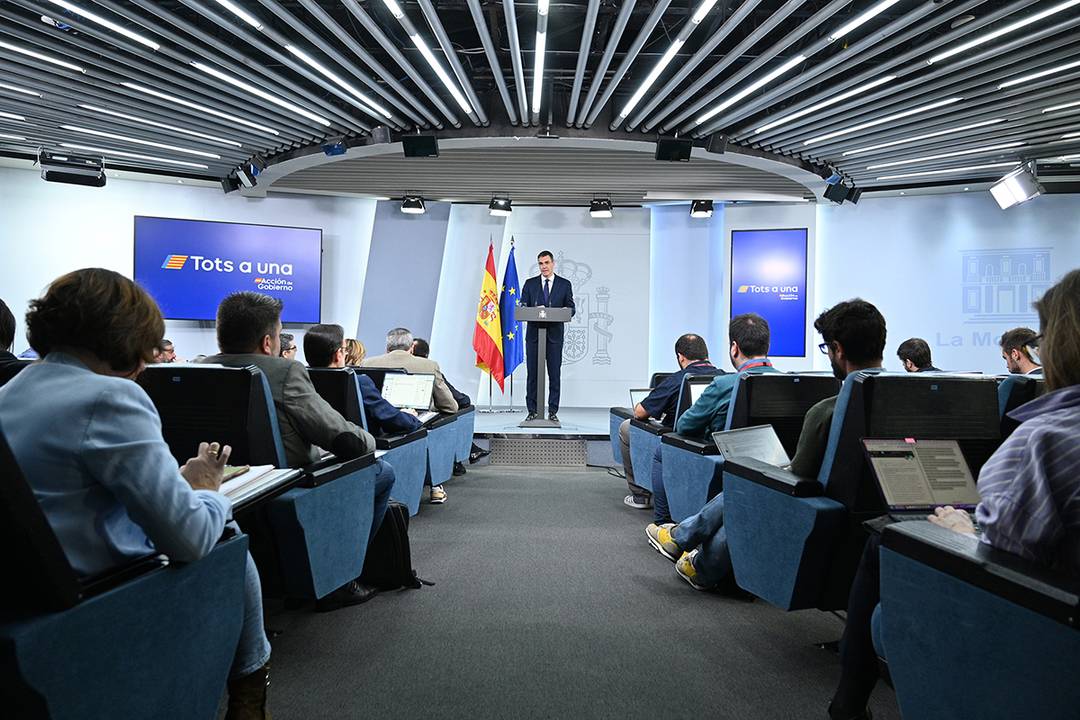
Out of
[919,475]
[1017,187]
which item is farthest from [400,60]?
[1017,187]

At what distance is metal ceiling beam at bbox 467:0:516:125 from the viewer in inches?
172

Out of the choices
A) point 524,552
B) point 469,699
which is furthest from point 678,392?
point 469,699

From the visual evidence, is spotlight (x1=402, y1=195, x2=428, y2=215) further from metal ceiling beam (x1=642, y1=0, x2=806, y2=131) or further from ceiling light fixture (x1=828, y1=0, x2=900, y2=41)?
ceiling light fixture (x1=828, y1=0, x2=900, y2=41)

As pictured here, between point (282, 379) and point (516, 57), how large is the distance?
3.49 meters

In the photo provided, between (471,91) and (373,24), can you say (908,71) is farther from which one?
(373,24)

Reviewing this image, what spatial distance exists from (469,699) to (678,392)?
2.45 m

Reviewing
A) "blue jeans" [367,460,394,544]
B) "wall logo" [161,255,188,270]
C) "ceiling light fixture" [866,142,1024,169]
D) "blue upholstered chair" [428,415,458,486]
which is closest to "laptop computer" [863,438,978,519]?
"blue jeans" [367,460,394,544]

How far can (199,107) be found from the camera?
6.12 meters

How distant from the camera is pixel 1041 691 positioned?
1160 millimetres

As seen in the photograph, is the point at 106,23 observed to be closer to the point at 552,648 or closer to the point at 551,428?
the point at 552,648

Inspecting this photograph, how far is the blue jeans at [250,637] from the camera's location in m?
1.67

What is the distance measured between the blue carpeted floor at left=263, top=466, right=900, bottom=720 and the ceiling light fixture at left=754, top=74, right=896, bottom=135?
401 cm

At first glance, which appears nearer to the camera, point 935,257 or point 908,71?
point 908,71

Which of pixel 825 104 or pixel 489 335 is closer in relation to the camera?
pixel 825 104
